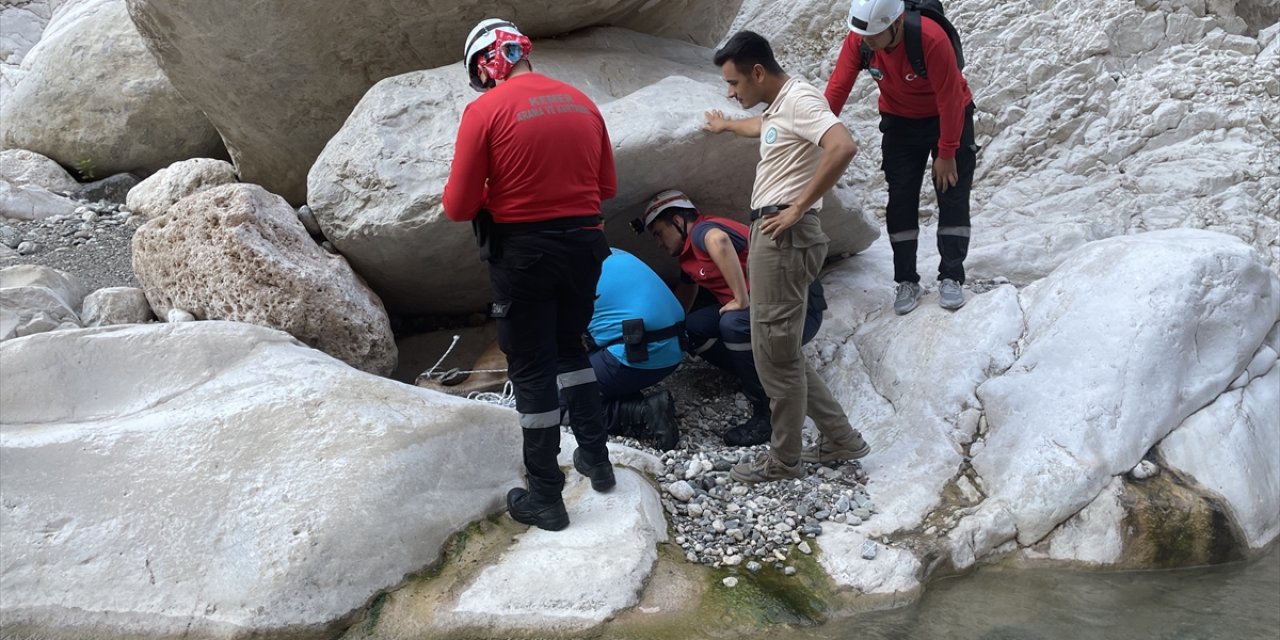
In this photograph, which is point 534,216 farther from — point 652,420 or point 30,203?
point 30,203

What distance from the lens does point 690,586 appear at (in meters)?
3.35

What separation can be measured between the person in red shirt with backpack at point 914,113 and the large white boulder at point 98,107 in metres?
5.83

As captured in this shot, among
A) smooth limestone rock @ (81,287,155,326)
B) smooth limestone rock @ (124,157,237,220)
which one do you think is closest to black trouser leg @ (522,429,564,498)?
smooth limestone rock @ (81,287,155,326)

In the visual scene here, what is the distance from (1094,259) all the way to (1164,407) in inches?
36.0

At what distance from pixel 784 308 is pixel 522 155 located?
1299mm

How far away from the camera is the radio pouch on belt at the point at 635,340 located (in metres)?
4.75

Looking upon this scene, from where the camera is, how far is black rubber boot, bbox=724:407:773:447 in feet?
15.8

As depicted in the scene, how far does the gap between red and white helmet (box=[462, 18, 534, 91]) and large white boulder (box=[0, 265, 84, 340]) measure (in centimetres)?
246

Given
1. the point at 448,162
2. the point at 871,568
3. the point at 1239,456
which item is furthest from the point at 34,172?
the point at 1239,456

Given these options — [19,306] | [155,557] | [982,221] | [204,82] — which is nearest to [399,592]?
[155,557]

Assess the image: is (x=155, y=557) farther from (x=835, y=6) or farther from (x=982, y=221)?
(x=835, y=6)

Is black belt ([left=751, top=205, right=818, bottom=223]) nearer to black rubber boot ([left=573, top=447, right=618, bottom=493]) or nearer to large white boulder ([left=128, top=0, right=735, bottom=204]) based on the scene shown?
black rubber boot ([left=573, top=447, right=618, bottom=493])

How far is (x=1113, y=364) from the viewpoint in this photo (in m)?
4.14

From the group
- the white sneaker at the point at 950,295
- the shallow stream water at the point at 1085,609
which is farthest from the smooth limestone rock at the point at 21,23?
the shallow stream water at the point at 1085,609
